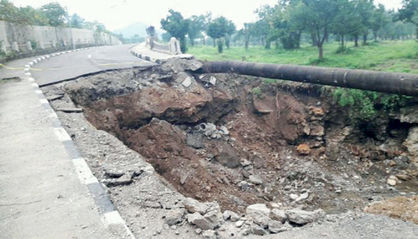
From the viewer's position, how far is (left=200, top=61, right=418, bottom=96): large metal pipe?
27.7 feet

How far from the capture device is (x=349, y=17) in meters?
15.6

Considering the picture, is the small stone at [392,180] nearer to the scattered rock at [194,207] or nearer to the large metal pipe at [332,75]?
the large metal pipe at [332,75]

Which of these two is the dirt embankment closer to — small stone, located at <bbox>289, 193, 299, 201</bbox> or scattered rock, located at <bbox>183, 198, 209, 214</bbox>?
small stone, located at <bbox>289, 193, 299, 201</bbox>

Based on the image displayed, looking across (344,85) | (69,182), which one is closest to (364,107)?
(344,85)

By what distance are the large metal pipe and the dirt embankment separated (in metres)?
0.68

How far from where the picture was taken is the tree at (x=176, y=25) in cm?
2606

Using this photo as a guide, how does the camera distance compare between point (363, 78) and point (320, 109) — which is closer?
point (363, 78)

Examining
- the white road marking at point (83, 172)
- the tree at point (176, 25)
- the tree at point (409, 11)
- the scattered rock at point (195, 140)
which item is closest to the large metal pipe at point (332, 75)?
the scattered rock at point (195, 140)

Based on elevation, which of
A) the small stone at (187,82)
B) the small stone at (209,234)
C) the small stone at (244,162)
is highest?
the small stone at (187,82)

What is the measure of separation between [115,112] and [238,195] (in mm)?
5361

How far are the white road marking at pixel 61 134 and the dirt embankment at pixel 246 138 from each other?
3.18m

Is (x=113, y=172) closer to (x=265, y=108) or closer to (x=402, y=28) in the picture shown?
(x=265, y=108)

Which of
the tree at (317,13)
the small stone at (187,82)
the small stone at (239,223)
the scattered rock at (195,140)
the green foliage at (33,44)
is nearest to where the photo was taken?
the small stone at (239,223)

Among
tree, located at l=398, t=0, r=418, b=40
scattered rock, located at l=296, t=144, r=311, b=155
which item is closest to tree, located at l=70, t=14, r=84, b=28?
tree, located at l=398, t=0, r=418, b=40
